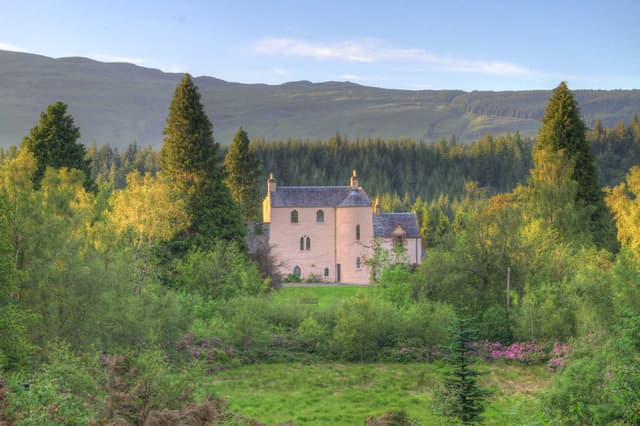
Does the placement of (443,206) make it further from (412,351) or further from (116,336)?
(116,336)

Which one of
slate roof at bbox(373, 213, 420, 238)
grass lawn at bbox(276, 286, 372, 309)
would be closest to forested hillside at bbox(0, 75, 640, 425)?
grass lawn at bbox(276, 286, 372, 309)

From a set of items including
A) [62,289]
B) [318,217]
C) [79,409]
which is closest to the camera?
[79,409]

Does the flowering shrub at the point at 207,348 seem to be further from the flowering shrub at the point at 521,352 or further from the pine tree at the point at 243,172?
the pine tree at the point at 243,172

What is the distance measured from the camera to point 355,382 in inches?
1005

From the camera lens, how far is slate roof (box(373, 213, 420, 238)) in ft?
193

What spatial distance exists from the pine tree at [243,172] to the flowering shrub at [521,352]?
31.9 meters

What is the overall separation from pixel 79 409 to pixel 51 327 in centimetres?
608

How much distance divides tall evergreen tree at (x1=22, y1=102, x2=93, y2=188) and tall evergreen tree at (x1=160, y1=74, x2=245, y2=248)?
15.7 feet

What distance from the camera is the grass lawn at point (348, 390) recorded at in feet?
68.6

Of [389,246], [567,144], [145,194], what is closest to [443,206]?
[389,246]

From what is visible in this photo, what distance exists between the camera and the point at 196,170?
39.7 meters

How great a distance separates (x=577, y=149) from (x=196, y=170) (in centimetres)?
2079

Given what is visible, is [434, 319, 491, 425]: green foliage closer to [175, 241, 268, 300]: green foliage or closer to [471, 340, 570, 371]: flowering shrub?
[471, 340, 570, 371]: flowering shrub

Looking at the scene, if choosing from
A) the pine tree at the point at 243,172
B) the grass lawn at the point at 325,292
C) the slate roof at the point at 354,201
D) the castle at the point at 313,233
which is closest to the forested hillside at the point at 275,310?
the grass lawn at the point at 325,292
